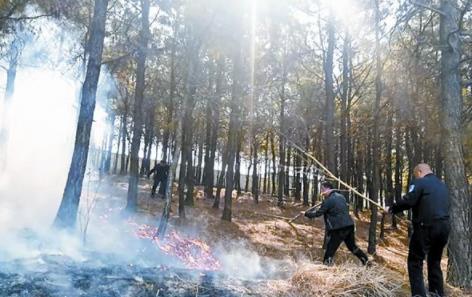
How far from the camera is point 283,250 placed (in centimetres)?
1429

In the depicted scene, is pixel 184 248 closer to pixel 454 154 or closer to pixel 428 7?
pixel 454 154

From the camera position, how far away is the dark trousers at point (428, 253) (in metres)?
5.20

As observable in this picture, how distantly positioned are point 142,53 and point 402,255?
40.6ft

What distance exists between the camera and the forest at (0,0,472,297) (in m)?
5.42

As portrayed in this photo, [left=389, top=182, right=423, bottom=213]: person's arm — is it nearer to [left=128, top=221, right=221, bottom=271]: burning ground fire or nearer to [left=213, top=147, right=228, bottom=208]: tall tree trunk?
[left=128, top=221, right=221, bottom=271]: burning ground fire

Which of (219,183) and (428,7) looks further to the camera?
(219,183)

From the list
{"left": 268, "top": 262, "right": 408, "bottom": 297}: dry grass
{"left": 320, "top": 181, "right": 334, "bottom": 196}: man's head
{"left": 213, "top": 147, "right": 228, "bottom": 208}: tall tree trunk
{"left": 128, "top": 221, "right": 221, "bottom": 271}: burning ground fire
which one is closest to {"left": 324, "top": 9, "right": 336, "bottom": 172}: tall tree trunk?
{"left": 128, "top": 221, "right": 221, "bottom": 271}: burning ground fire

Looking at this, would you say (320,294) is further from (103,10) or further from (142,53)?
(142,53)

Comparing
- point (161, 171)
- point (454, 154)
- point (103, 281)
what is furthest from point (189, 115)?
point (103, 281)

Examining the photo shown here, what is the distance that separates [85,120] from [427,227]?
25.8ft

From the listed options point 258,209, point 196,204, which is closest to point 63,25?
point 196,204

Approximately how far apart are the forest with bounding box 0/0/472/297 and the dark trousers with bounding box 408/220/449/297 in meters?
0.04

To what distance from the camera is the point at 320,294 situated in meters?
4.91

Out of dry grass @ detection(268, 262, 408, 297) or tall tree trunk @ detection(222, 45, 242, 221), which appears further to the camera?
tall tree trunk @ detection(222, 45, 242, 221)
